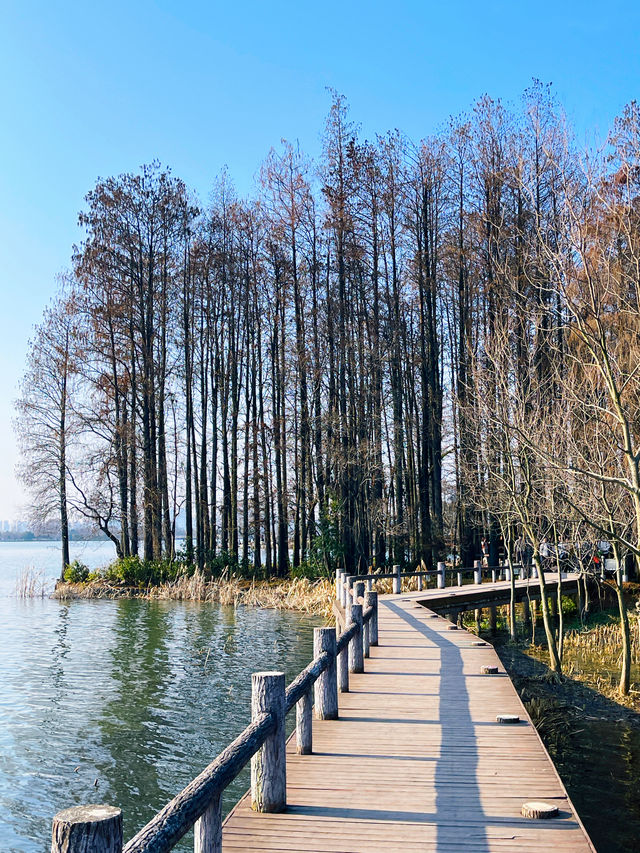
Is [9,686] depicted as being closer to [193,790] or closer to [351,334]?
[193,790]

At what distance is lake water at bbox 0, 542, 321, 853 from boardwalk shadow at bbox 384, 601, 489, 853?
2897mm

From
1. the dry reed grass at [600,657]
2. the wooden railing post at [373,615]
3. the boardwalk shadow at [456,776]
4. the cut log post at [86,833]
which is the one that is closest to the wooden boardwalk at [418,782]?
the boardwalk shadow at [456,776]

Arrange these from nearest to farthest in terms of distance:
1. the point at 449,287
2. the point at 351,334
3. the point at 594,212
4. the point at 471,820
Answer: the point at 471,820 → the point at 594,212 → the point at 351,334 → the point at 449,287

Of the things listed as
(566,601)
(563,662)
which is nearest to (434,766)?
(563,662)

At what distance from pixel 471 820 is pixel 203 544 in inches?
1140

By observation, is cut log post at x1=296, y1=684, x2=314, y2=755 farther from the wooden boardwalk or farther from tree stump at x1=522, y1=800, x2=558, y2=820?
tree stump at x1=522, y1=800, x2=558, y2=820

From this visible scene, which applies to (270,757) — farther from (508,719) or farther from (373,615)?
(373,615)

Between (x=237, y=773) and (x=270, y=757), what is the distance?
30.5 inches

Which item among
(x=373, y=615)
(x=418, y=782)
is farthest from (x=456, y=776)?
(x=373, y=615)

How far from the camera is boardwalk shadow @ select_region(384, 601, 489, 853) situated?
16.3 feet

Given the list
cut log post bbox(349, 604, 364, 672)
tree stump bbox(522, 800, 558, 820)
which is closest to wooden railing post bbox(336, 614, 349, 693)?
cut log post bbox(349, 604, 364, 672)

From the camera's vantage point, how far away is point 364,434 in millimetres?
29922

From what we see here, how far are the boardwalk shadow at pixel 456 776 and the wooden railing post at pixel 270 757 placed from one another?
1095 millimetres

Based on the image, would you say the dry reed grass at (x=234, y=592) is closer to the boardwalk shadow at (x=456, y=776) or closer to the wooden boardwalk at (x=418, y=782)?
the boardwalk shadow at (x=456, y=776)
